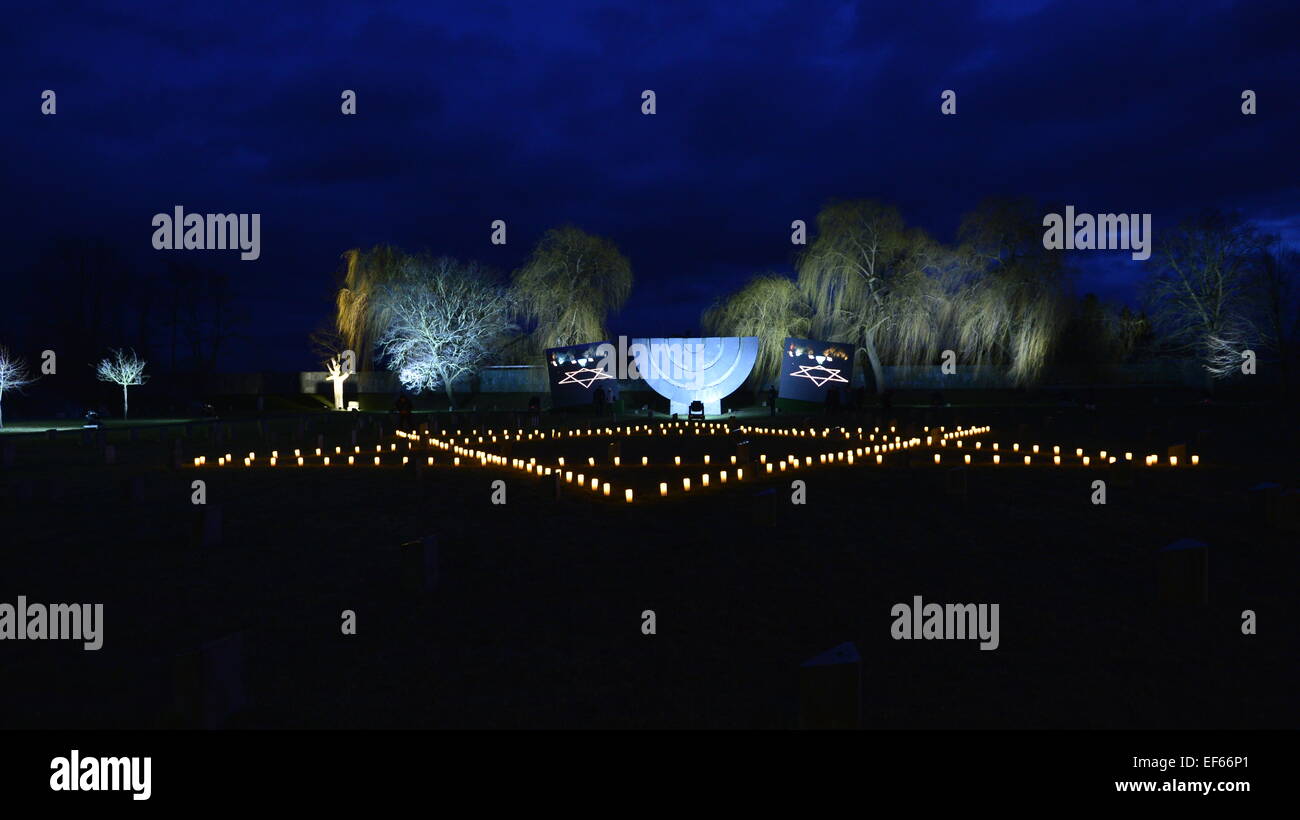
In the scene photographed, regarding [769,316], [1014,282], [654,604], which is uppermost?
[1014,282]

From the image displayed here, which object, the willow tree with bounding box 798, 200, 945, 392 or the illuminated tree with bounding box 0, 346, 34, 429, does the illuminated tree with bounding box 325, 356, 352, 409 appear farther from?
the willow tree with bounding box 798, 200, 945, 392

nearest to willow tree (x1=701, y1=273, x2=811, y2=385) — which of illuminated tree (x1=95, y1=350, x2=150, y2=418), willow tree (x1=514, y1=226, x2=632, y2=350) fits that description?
willow tree (x1=514, y1=226, x2=632, y2=350)

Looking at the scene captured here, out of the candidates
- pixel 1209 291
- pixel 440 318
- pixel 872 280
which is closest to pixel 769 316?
pixel 872 280

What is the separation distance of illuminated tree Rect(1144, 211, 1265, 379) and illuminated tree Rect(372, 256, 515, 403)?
32.2 meters

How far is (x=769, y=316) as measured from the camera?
4012 cm

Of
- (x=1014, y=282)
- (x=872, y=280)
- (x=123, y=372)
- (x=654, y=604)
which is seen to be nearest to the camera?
(x=654, y=604)

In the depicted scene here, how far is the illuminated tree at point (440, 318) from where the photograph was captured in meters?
40.8

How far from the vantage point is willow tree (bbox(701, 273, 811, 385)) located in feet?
131

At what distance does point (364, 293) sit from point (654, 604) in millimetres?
40931

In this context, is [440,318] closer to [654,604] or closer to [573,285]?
[573,285]

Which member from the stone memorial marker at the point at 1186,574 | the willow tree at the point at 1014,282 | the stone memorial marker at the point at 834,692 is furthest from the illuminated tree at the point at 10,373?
the willow tree at the point at 1014,282

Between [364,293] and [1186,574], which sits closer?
[1186,574]

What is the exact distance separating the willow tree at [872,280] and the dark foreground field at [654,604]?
89.1 ft

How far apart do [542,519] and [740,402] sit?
33.1 meters
